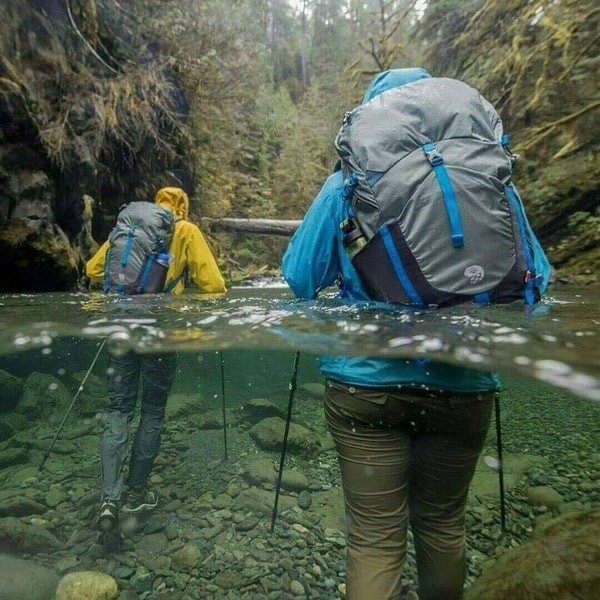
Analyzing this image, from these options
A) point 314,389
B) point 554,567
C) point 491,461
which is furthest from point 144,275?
point 314,389

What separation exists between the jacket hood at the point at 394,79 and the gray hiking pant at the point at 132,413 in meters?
2.38

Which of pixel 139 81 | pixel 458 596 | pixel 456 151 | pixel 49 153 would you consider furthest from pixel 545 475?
pixel 139 81

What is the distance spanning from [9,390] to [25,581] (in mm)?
4487

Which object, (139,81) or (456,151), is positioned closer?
(456,151)

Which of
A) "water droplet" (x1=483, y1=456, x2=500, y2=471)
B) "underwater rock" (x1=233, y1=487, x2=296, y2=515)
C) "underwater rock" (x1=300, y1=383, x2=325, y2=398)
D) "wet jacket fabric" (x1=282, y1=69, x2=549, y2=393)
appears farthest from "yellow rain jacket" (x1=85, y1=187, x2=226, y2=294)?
"underwater rock" (x1=300, y1=383, x2=325, y2=398)

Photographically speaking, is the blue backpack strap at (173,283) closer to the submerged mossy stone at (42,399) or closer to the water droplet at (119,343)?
the water droplet at (119,343)

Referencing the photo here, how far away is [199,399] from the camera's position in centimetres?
747

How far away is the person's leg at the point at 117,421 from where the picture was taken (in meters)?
3.31

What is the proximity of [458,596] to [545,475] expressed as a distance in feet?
11.6

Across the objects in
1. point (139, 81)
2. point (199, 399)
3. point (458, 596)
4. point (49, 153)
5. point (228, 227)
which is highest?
point (139, 81)

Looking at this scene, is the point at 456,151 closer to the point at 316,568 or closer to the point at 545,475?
the point at 316,568

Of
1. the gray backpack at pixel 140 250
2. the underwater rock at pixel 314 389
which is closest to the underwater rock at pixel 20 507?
the gray backpack at pixel 140 250

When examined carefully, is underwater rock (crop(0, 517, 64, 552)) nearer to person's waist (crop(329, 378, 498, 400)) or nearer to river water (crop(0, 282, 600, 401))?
river water (crop(0, 282, 600, 401))

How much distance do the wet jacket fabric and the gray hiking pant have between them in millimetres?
1737
